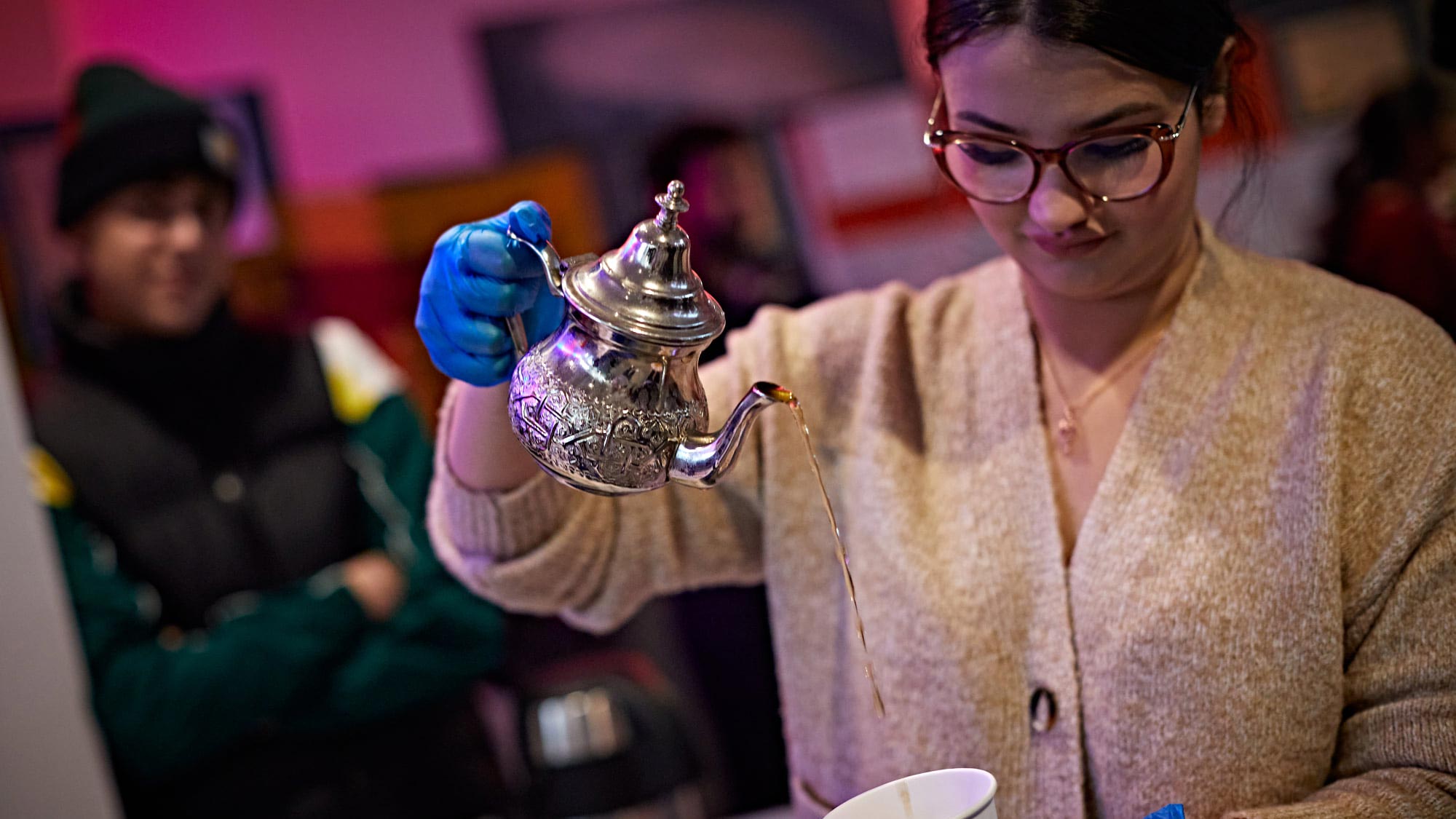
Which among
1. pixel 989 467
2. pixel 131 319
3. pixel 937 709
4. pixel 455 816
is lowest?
pixel 455 816

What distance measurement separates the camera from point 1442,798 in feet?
3.23

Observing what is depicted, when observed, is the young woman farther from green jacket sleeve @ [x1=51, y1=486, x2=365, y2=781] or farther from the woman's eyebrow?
green jacket sleeve @ [x1=51, y1=486, x2=365, y2=781]

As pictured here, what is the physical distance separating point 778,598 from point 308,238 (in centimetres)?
169

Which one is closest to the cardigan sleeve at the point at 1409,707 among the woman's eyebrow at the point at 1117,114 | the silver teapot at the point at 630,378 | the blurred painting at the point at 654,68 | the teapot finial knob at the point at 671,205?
the woman's eyebrow at the point at 1117,114

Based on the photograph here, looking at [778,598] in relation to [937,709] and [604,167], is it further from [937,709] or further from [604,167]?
[604,167]

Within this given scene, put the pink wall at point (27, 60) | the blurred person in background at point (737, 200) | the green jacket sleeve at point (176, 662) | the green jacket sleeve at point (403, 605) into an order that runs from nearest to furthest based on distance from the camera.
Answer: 1. the green jacket sleeve at point (176, 662)
2. the green jacket sleeve at point (403, 605)
3. the pink wall at point (27, 60)
4. the blurred person in background at point (737, 200)

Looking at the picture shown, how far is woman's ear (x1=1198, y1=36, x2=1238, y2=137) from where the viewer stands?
110 centimetres

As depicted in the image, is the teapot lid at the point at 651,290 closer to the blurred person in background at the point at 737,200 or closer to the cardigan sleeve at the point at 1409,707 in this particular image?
the cardigan sleeve at the point at 1409,707

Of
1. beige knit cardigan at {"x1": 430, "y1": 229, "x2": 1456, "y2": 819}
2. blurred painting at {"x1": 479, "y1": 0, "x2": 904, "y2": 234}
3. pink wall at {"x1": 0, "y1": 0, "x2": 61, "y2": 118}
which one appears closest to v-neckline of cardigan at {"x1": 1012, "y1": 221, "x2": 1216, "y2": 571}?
beige knit cardigan at {"x1": 430, "y1": 229, "x2": 1456, "y2": 819}

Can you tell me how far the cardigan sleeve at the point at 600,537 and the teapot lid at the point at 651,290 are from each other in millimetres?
335

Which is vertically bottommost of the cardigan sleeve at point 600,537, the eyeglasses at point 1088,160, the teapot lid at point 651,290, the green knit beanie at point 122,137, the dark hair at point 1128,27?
the cardigan sleeve at point 600,537

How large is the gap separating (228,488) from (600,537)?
1.33 metres

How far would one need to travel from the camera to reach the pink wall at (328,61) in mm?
2525

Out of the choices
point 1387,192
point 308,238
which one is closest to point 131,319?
point 308,238
